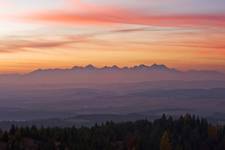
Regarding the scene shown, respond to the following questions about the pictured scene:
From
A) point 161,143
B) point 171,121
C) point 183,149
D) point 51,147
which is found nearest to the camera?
point 51,147

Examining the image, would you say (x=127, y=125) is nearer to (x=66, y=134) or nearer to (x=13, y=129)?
(x=66, y=134)

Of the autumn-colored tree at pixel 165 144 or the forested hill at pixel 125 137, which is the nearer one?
the forested hill at pixel 125 137

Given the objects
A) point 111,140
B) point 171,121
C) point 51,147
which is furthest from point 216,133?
point 51,147

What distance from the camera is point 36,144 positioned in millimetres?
118562

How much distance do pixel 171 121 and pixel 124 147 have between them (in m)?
44.4

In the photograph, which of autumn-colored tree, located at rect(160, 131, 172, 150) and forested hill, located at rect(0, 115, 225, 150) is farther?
autumn-colored tree, located at rect(160, 131, 172, 150)

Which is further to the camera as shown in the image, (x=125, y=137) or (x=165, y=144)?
(x=125, y=137)

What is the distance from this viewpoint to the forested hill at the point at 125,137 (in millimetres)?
119125

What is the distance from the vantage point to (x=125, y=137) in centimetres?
14750

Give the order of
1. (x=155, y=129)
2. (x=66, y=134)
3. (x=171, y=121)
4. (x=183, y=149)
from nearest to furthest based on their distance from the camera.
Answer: (x=66, y=134), (x=183, y=149), (x=155, y=129), (x=171, y=121)

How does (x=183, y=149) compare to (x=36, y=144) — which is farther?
(x=183, y=149)

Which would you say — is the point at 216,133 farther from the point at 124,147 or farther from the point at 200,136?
the point at 124,147

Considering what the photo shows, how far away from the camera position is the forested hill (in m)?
119

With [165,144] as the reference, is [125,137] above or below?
above
